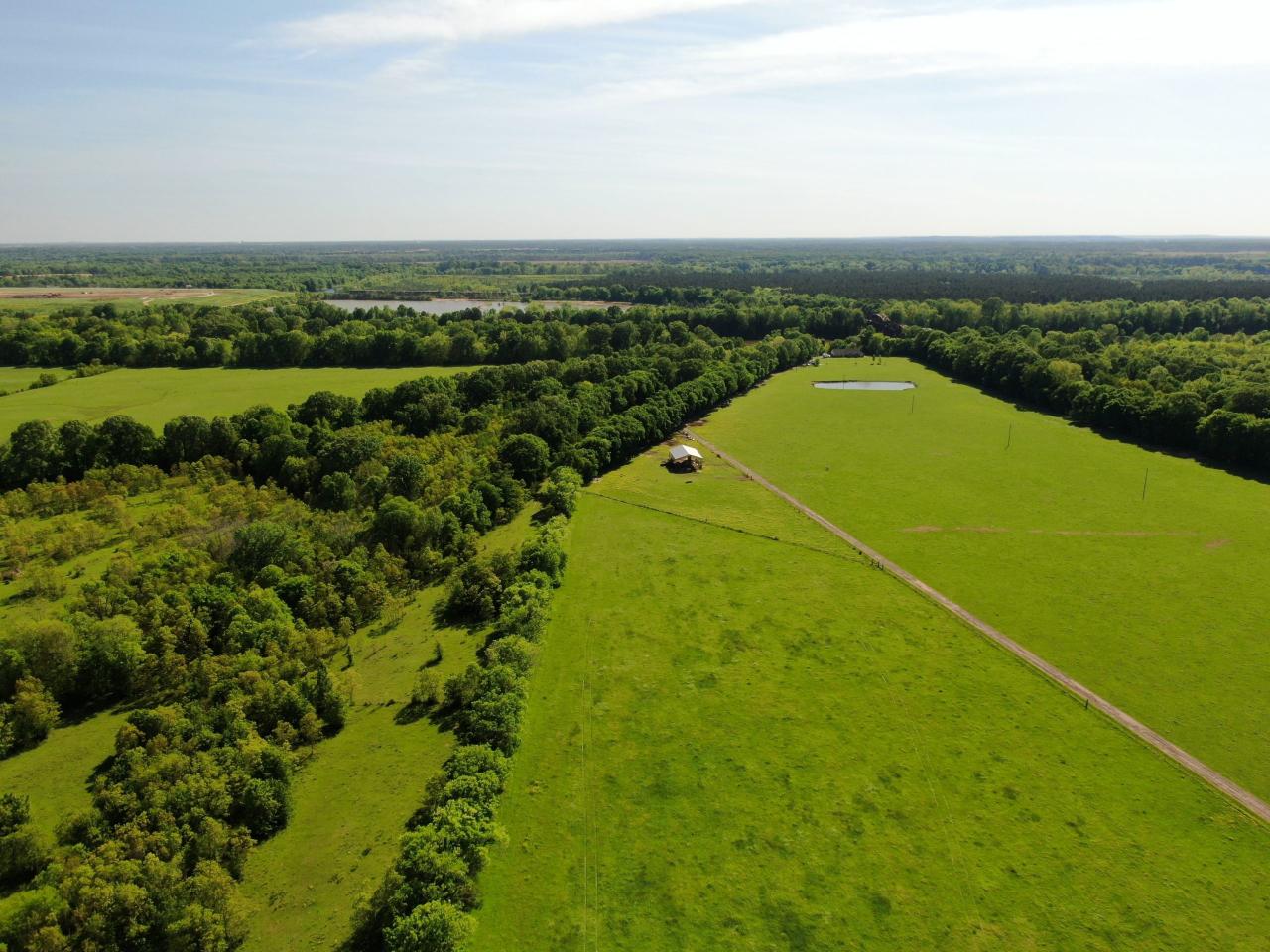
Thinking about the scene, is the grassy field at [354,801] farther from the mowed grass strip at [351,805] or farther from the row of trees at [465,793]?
the row of trees at [465,793]

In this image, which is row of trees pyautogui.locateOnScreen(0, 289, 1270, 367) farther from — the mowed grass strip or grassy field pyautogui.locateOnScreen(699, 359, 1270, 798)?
the mowed grass strip

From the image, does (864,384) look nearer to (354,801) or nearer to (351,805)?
(354,801)

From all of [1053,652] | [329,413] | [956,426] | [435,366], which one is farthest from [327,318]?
[1053,652]

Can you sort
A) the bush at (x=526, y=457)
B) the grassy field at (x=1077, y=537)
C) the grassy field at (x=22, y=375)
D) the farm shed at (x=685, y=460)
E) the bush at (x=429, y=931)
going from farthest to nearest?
the grassy field at (x=22, y=375) → the farm shed at (x=685, y=460) → the bush at (x=526, y=457) → the grassy field at (x=1077, y=537) → the bush at (x=429, y=931)

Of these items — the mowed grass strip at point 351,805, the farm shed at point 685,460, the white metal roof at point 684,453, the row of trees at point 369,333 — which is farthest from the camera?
the row of trees at point 369,333

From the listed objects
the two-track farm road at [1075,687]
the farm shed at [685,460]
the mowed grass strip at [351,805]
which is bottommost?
the mowed grass strip at [351,805]

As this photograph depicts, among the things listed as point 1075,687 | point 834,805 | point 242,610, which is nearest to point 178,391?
point 242,610

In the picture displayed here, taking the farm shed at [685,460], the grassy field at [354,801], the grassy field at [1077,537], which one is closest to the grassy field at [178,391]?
the farm shed at [685,460]

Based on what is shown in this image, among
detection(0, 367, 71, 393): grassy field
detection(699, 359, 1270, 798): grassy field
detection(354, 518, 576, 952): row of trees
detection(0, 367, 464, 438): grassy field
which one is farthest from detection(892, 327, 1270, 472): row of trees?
detection(0, 367, 71, 393): grassy field
